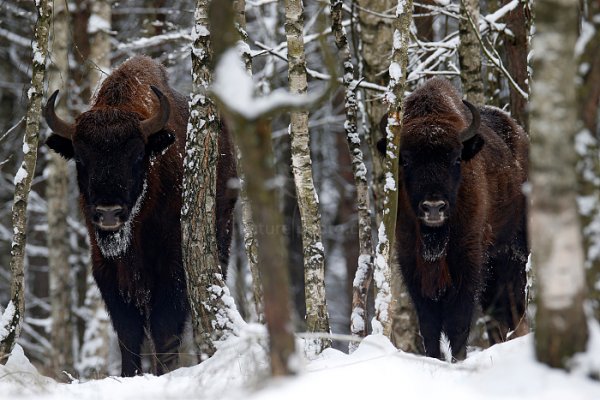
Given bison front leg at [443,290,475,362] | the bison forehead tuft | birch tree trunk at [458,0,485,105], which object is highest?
birch tree trunk at [458,0,485,105]

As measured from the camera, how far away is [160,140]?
7.82 metres

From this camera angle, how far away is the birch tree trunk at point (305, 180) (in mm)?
7441

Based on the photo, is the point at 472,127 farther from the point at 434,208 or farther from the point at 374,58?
the point at 374,58

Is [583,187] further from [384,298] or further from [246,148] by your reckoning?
[384,298]

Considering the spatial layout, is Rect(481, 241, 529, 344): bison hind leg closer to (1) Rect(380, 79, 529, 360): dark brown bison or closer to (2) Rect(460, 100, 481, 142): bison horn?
(1) Rect(380, 79, 529, 360): dark brown bison

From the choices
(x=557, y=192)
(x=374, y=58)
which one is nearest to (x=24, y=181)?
(x=374, y=58)

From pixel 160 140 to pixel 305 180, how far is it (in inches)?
52.6

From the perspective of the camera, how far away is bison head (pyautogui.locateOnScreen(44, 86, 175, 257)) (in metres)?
7.16

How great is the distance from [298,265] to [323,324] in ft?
40.6

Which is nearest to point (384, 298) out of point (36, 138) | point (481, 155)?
point (481, 155)

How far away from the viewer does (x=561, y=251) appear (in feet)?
12.6

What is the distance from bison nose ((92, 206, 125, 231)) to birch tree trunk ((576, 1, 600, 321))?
12.6 ft

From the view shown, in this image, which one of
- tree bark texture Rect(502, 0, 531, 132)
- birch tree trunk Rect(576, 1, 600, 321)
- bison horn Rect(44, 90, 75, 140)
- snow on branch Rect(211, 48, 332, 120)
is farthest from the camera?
tree bark texture Rect(502, 0, 531, 132)

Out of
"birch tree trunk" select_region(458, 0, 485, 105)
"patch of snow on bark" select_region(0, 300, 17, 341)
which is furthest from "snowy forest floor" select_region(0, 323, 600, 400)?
"birch tree trunk" select_region(458, 0, 485, 105)
